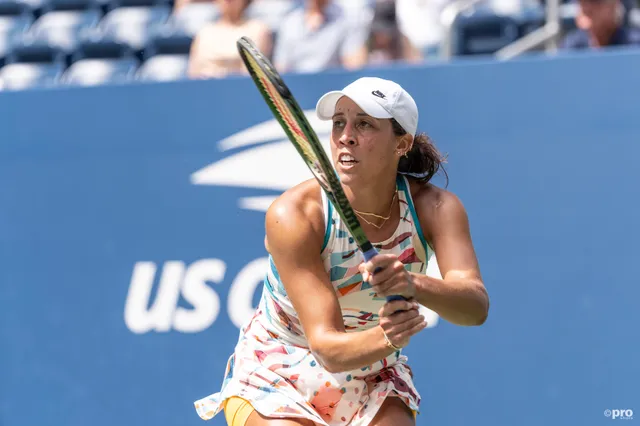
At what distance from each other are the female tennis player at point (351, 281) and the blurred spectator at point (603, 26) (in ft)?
6.95

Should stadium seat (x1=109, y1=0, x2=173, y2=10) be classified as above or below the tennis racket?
above

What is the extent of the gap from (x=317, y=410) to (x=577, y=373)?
64.3 inches

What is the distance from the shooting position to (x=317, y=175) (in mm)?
2762

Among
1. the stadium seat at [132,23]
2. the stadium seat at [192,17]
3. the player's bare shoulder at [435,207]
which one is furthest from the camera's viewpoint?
the stadium seat at [132,23]

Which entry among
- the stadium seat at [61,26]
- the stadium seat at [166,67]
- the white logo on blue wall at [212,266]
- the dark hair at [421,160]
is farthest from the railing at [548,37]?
the stadium seat at [61,26]

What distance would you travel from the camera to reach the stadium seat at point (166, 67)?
650 centimetres

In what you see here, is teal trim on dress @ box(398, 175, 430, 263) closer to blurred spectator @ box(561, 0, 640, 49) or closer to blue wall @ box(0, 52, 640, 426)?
blue wall @ box(0, 52, 640, 426)

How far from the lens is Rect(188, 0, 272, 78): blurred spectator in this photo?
18.9 feet

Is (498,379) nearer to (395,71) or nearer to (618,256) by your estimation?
(618,256)

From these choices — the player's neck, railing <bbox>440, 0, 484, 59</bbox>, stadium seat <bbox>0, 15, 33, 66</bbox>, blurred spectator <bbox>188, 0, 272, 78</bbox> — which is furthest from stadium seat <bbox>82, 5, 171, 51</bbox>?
the player's neck

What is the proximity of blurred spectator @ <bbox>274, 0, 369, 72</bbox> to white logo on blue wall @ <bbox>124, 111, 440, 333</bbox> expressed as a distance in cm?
96

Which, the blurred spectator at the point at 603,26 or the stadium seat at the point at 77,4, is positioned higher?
the stadium seat at the point at 77,4

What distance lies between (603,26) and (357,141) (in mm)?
2507

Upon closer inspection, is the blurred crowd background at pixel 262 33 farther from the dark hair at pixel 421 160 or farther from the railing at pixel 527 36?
the dark hair at pixel 421 160
